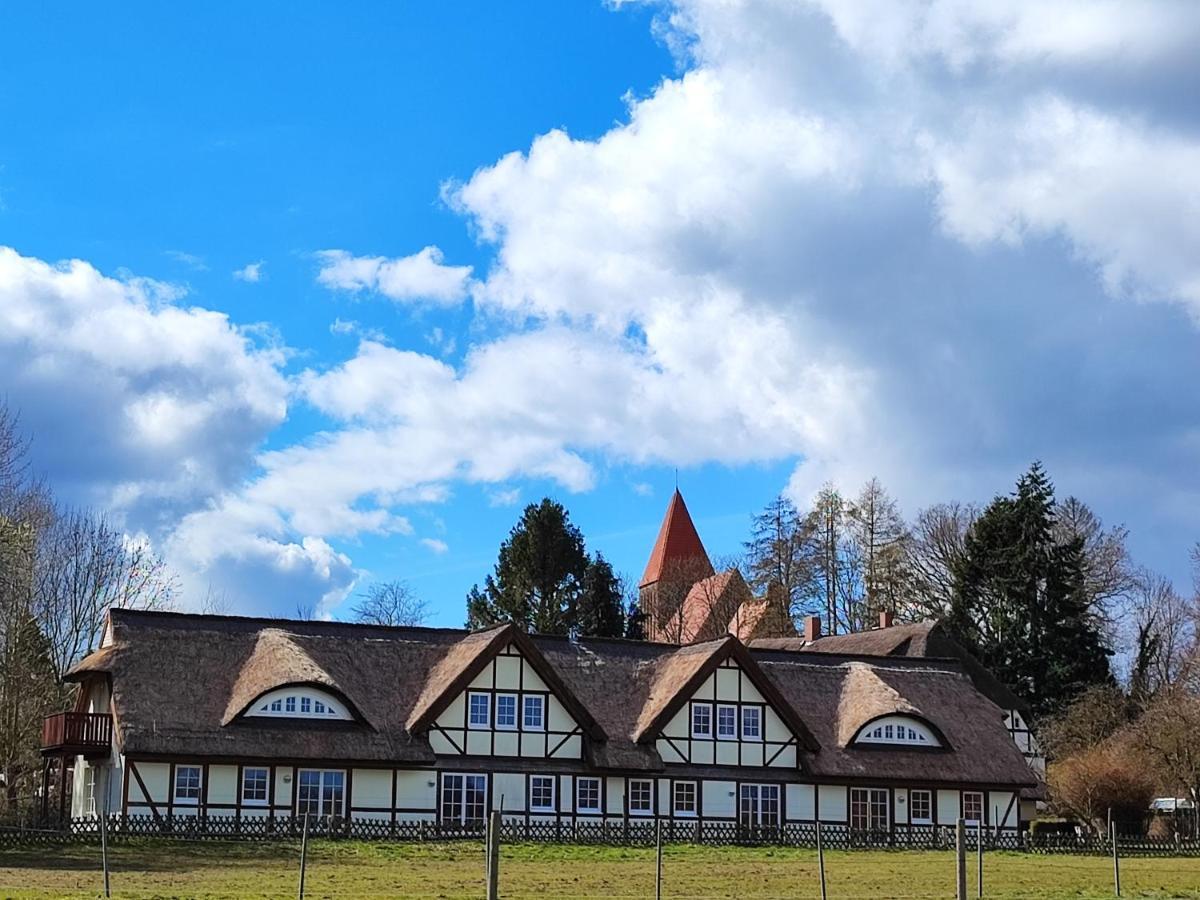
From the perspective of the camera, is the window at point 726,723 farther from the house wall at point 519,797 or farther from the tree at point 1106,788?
the tree at point 1106,788

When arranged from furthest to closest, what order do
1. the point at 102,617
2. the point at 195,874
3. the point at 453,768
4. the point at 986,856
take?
the point at 102,617 < the point at 453,768 < the point at 986,856 < the point at 195,874

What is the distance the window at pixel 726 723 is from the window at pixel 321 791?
456 inches

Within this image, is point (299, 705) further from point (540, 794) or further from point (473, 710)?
point (540, 794)

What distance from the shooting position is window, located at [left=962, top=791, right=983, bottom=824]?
5238 centimetres

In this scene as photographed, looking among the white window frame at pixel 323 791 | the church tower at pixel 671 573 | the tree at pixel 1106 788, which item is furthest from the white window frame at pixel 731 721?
the church tower at pixel 671 573

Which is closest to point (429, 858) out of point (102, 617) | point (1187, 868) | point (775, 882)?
point (775, 882)

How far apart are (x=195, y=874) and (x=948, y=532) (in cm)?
5562

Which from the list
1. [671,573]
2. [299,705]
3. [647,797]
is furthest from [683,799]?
[671,573]

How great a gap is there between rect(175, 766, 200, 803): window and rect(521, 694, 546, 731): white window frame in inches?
369

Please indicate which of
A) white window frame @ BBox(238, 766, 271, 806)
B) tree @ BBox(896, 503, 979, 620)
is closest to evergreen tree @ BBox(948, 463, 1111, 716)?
tree @ BBox(896, 503, 979, 620)

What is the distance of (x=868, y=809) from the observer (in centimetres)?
5128

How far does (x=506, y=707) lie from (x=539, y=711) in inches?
38.9

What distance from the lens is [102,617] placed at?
61375 mm

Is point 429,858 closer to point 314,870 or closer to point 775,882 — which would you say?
point 314,870
